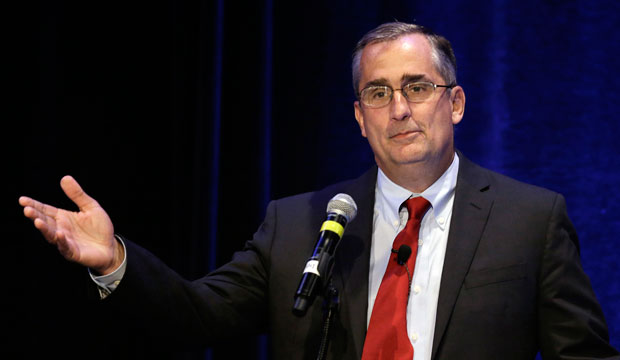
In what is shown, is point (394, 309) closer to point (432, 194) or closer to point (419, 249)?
point (419, 249)

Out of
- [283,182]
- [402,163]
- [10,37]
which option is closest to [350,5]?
[283,182]

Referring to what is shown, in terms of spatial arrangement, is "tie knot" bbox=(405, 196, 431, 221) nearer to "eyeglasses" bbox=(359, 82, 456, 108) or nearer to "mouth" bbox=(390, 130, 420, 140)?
"mouth" bbox=(390, 130, 420, 140)

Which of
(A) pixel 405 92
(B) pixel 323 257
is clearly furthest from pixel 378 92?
(B) pixel 323 257

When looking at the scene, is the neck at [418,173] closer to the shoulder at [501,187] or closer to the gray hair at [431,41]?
the shoulder at [501,187]

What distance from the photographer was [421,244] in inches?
66.8

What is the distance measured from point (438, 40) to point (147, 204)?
52.7 inches

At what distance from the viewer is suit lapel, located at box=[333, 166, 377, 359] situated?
1.59m

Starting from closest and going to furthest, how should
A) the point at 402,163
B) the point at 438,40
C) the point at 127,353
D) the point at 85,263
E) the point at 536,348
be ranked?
the point at 85,263 < the point at 536,348 < the point at 402,163 < the point at 438,40 < the point at 127,353

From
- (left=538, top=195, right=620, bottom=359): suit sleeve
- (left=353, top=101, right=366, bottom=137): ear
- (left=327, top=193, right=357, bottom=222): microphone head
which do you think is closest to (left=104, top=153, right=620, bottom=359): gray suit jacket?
(left=538, top=195, right=620, bottom=359): suit sleeve

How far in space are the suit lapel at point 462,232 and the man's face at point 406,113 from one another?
102mm

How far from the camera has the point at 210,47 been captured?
2.66 metres

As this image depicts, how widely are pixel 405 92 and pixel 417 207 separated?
0.34 m

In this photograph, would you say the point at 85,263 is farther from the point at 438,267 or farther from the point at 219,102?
the point at 219,102

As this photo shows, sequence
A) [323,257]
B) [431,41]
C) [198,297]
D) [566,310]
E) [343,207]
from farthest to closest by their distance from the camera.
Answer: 1. [431,41]
2. [198,297]
3. [566,310]
4. [343,207]
5. [323,257]
